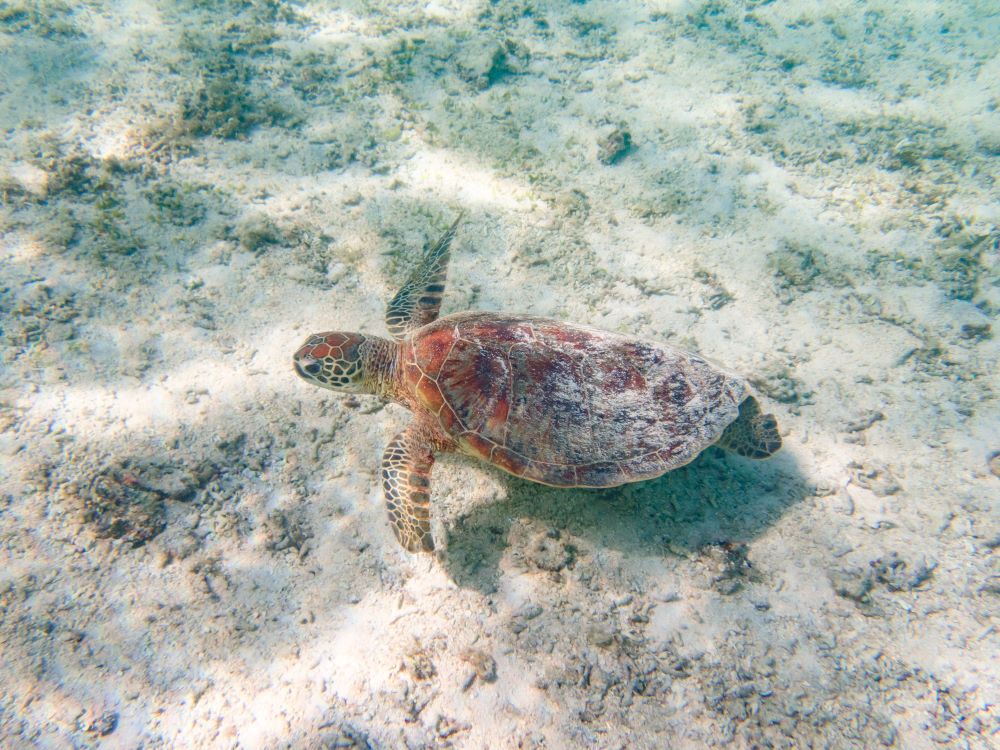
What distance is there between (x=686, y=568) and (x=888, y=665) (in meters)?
1.03

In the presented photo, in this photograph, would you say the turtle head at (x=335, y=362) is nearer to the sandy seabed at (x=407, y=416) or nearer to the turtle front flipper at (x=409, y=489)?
the sandy seabed at (x=407, y=416)

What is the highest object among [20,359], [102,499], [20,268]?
[20,268]

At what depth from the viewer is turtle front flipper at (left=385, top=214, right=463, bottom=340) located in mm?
3410

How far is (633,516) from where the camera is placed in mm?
2875

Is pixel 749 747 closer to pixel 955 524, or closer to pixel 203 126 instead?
pixel 955 524

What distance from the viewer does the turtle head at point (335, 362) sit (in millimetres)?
2920

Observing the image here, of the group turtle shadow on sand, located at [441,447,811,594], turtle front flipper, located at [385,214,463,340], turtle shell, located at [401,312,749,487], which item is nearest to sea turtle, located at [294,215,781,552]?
turtle shell, located at [401,312,749,487]

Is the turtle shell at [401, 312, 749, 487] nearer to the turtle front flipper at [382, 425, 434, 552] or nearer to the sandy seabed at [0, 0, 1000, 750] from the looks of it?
the turtle front flipper at [382, 425, 434, 552]

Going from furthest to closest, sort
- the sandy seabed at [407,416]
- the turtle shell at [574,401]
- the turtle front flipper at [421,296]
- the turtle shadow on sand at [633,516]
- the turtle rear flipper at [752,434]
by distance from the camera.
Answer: the turtle front flipper at [421,296]
the turtle rear flipper at [752,434]
the turtle shadow on sand at [633,516]
the turtle shell at [574,401]
the sandy seabed at [407,416]

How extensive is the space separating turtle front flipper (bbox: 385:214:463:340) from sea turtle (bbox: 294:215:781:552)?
49cm

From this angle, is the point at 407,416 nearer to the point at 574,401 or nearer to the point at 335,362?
the point at 335,362

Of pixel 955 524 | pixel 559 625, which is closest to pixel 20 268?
pixel 559 625

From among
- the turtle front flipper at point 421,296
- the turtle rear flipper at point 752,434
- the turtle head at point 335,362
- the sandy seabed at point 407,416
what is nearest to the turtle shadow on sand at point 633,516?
the sandy seabed at point 407,416

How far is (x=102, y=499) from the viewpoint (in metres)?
2.63
